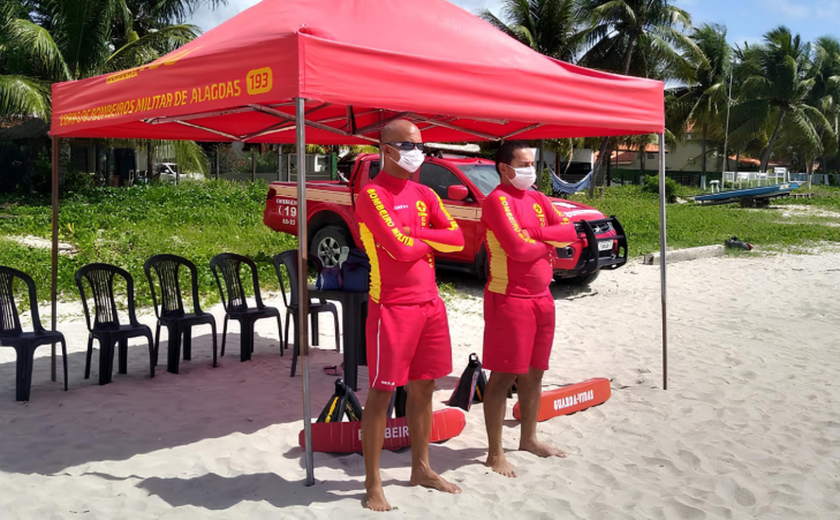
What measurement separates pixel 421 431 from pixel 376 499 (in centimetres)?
42

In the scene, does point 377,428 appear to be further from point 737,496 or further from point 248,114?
point 248,114

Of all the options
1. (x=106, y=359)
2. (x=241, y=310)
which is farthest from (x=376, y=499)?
(x=241, y=310)

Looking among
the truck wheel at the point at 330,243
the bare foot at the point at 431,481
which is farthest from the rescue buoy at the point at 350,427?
the truck wheel at the point at 330,243

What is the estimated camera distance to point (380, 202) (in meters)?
3.61

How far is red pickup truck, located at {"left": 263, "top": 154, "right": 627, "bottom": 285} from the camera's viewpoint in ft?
31.8

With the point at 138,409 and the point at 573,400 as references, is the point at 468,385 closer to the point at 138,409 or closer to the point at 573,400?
the point at 573,400

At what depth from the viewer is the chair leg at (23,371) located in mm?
5441

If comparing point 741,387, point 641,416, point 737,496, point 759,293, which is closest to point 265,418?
point 641,416

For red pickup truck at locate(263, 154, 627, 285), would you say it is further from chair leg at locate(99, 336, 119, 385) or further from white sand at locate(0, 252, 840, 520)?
chair leg at locate(99, 336, 119, 385)

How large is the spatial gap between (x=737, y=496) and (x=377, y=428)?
2.01 meters

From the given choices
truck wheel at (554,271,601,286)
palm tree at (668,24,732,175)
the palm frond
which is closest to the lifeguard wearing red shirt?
truck wheel at (554,271,601,286)

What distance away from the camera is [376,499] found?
3.70m

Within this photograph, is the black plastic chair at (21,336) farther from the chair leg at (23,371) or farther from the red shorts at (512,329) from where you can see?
the red shorts at (512,329)

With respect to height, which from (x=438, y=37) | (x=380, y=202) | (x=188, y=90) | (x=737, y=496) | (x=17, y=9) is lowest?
(x=737, y=496)
